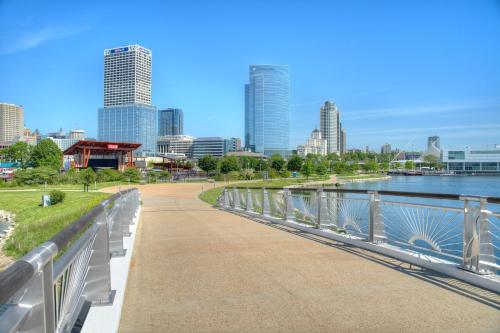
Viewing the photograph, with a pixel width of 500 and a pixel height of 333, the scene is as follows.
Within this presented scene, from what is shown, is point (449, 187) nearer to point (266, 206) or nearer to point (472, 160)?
point (266, 206)

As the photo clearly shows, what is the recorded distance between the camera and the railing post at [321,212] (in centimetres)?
1123

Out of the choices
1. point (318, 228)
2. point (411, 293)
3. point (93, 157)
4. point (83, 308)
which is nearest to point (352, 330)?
point (411, 293)

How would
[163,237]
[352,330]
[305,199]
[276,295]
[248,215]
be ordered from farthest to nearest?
[248,215] < [305,199] < [163,237] < [276,295] < [352,330]

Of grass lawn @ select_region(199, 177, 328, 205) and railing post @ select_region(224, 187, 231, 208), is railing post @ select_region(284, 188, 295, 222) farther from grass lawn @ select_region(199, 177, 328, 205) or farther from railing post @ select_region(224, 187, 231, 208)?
grass lawn @ select_region(199, 177, 328, 205)

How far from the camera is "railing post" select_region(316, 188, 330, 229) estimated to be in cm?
1123

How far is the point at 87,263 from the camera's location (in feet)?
14.8

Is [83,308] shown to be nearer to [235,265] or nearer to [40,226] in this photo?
[235,265]

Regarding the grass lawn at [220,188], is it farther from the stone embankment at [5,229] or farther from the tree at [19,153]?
the tree at [19,153]

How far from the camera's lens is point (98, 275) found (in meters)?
4.77

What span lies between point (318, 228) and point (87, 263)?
25.3 feet

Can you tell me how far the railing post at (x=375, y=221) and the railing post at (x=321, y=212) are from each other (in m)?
2.46

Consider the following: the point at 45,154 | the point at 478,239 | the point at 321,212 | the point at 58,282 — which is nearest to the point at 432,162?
the point at 45,154

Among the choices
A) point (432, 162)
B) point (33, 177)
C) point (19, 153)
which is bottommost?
point (33, 177)

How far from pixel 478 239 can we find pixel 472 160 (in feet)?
353
